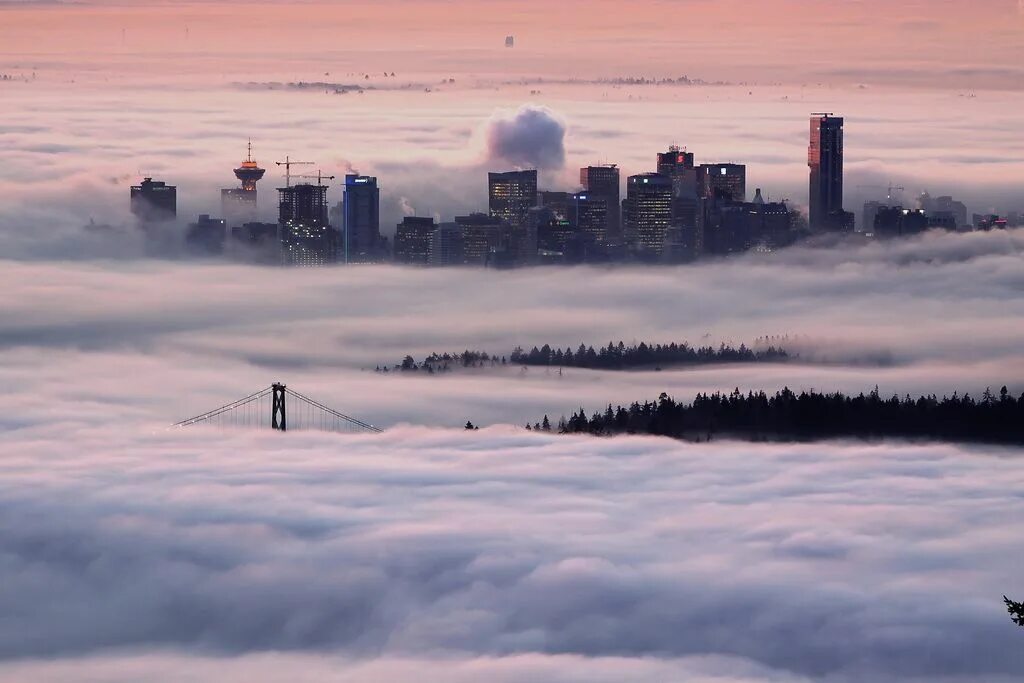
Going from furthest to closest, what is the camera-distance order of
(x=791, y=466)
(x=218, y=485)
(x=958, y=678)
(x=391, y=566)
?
1. (x=791, y=466)
2. (x=218, y=485)
3. (x=391, y=566)
4. (x=958, y=678)

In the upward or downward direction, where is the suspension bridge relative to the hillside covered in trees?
downward

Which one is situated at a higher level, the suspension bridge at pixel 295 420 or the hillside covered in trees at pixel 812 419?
the hillside covered in trees at pixel 812 419

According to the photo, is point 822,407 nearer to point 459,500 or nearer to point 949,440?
point 949,440

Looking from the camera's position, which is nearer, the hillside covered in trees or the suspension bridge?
the hillside covered in trees

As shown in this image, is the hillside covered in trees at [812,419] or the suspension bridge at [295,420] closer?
the hillside covered in trees at [812,419]

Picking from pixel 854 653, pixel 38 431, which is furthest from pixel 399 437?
pixel 854 653

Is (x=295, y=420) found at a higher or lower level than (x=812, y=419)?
lower

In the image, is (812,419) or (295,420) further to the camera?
(295,420)

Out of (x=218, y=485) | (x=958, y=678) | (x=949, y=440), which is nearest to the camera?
(x=958, y=678)
